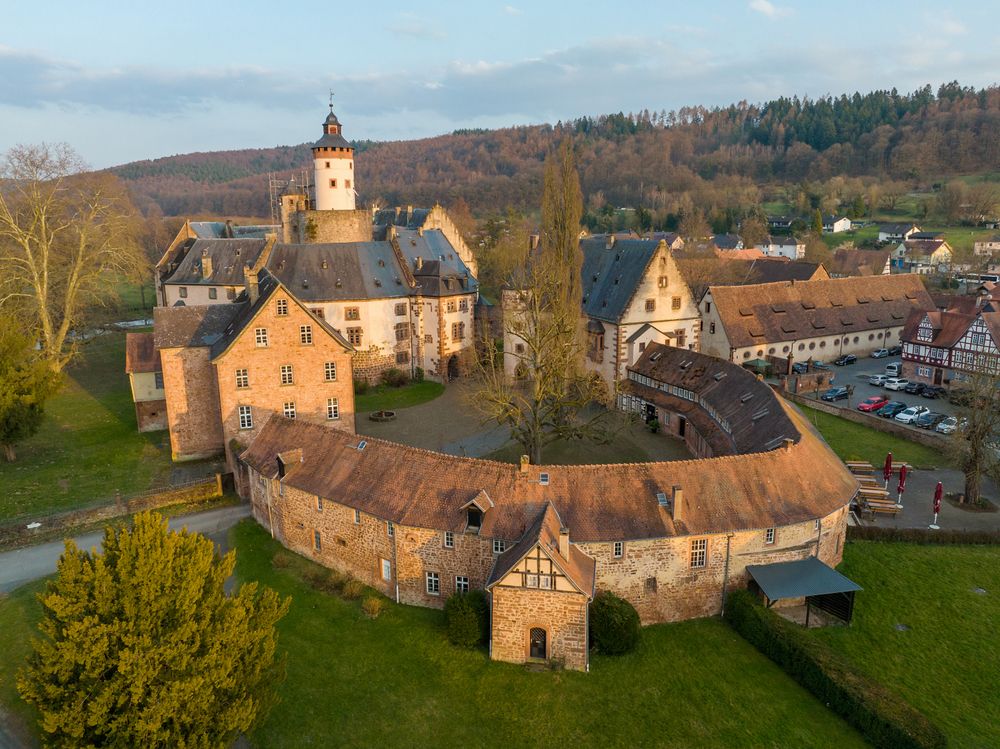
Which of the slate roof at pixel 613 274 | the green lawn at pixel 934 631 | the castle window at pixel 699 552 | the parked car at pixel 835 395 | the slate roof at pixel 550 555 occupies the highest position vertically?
the slate roof at pixel 613 274

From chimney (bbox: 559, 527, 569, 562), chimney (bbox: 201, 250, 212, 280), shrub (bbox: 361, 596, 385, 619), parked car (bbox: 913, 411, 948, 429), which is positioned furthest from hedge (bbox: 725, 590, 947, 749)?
chimney (bbox: 201, 250, 212, 280)

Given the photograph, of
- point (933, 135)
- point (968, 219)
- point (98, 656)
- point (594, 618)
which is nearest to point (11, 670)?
point (98, 656)

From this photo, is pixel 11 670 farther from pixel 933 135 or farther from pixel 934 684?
pixel 933 135

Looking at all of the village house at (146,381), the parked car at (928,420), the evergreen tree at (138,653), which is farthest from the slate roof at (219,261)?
the parked car at (928,420)

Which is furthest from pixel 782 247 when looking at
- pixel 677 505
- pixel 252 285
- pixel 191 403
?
pixel 677 505

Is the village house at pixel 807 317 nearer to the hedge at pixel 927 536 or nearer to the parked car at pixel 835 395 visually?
the parked car at pixel 835 395

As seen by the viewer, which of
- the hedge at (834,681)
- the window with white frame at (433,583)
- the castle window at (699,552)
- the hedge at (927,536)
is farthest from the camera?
the hedge at (927,536)

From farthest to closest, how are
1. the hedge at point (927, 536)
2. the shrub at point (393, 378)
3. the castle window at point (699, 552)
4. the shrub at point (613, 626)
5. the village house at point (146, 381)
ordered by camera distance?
the shrub at point (393, 378)
the village house at point (146, 381)
the hedge at point (927, 536)
the castle window at point (699, 552)
the shrub at point (613, 626)
